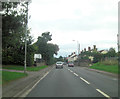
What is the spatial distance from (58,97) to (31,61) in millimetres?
30580

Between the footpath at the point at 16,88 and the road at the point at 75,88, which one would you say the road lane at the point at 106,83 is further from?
the footpath at the point at 16,88

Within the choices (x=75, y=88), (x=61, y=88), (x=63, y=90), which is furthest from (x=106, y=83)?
(x=63, y=90)

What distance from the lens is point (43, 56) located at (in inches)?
2467

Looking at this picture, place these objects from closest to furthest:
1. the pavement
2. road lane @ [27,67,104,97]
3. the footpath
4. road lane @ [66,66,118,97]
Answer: the footpath < road lane @ [27,67,104,97] < the pavement < road lane @ [66,66,118,97]

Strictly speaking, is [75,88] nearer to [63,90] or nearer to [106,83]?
[63,90]

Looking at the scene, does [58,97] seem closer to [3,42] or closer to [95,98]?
[95,98]

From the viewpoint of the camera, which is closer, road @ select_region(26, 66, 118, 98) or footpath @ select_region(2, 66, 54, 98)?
footpath @ select_region(2, 66, 54, 98)

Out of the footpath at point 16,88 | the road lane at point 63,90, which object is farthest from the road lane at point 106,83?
the footpath at point 16,88

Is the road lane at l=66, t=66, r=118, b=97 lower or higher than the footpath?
lower

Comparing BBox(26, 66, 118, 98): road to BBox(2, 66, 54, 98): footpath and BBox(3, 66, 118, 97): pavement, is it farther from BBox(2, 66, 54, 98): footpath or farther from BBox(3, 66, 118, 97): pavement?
BBox(2, 66, 54, 98): footpath

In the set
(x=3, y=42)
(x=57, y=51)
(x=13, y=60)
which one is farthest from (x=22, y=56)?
(x=57, y=51)

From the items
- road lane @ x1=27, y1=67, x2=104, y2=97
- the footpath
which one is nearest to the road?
road lane @ x1=27, y1=67, x2=104, y2=97

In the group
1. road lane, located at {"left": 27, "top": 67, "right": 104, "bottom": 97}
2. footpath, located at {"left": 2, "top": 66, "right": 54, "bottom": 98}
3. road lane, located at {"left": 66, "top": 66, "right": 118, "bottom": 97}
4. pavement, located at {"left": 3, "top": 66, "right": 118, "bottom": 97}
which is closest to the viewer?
footpath, located at {"left": 2, "top": 66, "right": 54, "bottom": 98}

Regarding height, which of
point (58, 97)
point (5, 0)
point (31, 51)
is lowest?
point (58, 97)
